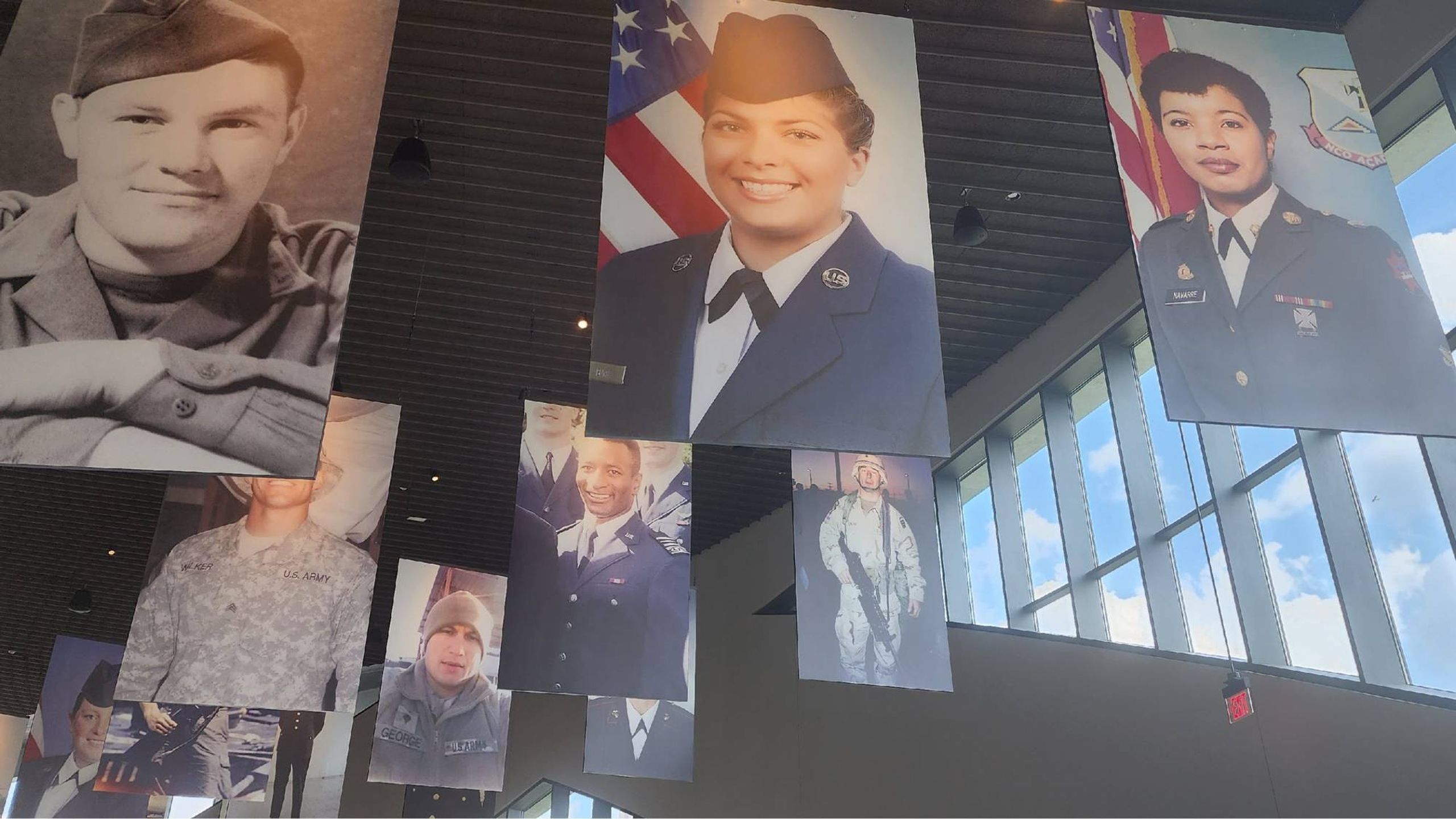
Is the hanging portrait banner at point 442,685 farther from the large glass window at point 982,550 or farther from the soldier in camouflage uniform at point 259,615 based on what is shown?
the large glass window at point 982,550

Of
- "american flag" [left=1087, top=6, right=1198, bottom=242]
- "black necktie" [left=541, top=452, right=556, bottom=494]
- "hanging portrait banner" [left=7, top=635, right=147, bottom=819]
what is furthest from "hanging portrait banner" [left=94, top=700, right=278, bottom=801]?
"american flag" [left=1087, top=6, right=1198, bottom=242]

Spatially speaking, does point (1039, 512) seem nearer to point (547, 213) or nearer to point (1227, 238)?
point (547, 213)

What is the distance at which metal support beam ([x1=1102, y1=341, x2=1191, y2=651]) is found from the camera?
25.3 ft

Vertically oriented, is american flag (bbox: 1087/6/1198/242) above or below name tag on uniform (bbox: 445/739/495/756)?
above

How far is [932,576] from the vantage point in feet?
25.5

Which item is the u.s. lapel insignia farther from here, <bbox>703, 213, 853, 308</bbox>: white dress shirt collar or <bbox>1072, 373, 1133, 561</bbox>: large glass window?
<bbox>1072, 373, 1133, 561</bbox>: large glass window

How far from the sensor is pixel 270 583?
22.5 feet

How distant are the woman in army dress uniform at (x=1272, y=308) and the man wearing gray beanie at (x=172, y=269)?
3323 mm

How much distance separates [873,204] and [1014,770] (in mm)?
5821

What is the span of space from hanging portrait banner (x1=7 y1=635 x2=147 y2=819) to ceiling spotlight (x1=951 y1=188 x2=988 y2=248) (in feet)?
27.6

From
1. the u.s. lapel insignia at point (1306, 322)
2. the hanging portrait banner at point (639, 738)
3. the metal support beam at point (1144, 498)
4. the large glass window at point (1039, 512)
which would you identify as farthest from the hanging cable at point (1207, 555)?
the hanging portrait banner at point (639, 738)

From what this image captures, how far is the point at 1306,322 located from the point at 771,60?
8.41 ft

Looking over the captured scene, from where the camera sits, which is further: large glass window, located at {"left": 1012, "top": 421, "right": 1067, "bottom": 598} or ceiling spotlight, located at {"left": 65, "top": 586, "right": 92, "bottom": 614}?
ceiling spotlight, located at {"left": 65, "top": 586, "right": 92, "bottom": 614}

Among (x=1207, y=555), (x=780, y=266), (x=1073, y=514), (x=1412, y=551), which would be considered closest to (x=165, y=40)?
(x=780, y=266)
